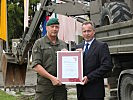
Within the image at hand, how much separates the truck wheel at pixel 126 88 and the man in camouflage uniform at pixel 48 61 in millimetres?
1123

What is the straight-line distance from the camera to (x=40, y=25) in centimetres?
1016

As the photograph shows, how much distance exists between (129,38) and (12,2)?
28.5 metres

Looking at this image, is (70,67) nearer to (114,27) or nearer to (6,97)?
(114,27)

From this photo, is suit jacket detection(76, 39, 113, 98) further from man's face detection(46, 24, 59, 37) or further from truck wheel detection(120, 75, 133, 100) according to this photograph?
truck wheel detection(120, 75, 133, 100)

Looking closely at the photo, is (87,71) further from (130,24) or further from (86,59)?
(130,24)

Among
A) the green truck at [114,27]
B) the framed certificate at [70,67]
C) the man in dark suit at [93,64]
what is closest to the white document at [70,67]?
the framed certificate at [70,67]

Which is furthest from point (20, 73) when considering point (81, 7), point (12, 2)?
point (12, 2)

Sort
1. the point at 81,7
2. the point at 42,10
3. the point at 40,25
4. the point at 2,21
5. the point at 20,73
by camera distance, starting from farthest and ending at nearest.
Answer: the point at 2,21
the point at 20,73
the point at 40,25
the point at 42,10
the point at 81,7

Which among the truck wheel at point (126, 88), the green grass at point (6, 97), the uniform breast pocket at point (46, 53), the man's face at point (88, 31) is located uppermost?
the man's face at point (88, 31)

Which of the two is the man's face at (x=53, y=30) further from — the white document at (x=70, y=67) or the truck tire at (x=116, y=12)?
the truck tire at (x=116, y=12)

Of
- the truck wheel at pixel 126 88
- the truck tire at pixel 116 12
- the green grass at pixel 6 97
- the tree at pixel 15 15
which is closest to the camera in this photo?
the truck wheel at pixel 126 88

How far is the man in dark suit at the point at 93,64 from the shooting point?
13.6ft

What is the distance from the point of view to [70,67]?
13.8ft

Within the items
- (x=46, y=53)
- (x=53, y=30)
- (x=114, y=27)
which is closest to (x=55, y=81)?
(x=46, y=53)
